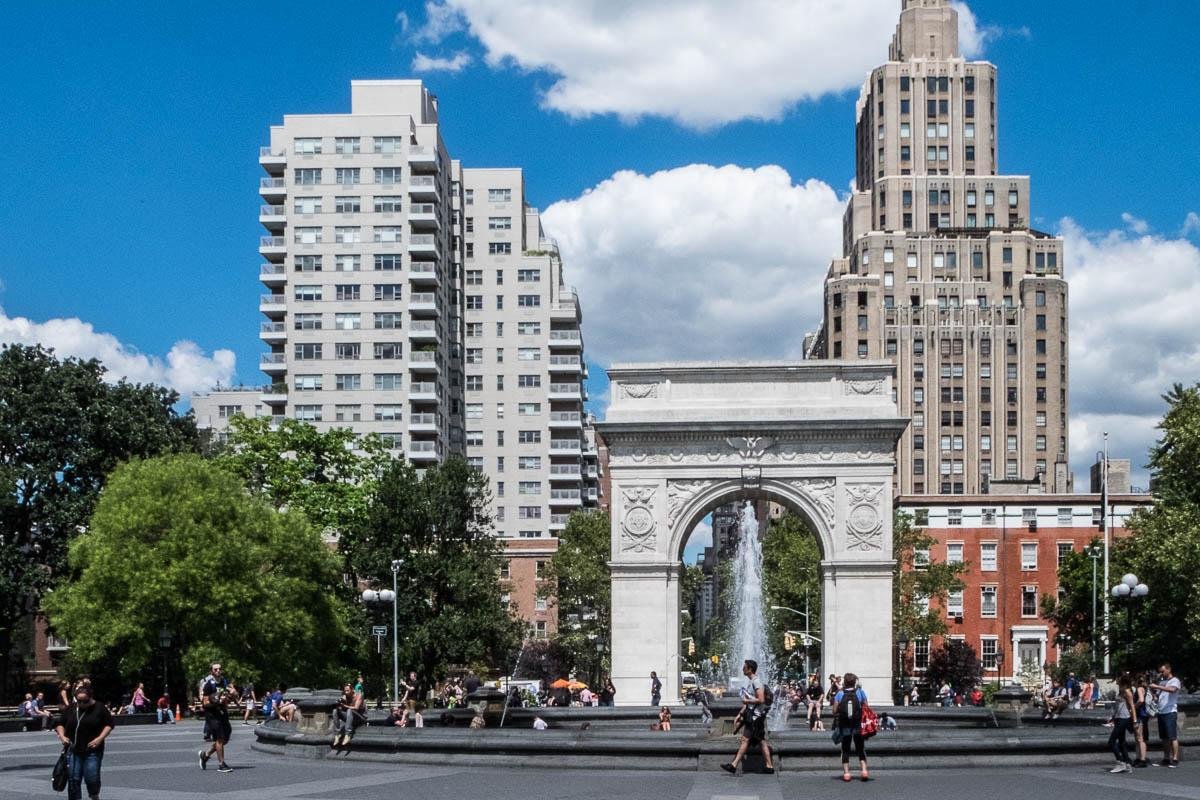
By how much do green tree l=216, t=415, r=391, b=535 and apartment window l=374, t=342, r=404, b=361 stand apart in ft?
82.5

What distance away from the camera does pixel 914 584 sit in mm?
73188

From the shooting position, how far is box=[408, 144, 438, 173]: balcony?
290 feet

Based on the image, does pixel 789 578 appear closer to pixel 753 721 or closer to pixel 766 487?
pixel 766 487

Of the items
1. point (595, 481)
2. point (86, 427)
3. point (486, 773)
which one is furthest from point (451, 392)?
point (486, 773)

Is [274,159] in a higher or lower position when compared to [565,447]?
higher

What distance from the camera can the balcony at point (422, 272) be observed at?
88.2 meters

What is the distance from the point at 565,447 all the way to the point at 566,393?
349 centimetres

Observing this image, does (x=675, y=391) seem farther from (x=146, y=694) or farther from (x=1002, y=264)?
(x=1002, y=264)

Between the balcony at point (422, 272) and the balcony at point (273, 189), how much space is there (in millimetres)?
8882

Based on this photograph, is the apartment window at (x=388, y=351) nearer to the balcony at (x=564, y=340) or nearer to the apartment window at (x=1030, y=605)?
the balcony at (x=564, y=340)

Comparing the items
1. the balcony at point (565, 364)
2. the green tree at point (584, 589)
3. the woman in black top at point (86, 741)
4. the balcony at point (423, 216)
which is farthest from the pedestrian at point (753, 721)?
the balcony at point (565, 364)

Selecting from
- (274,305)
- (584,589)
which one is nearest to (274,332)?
(274,305)

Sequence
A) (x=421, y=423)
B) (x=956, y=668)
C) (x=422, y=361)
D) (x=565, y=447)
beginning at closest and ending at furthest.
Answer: (x=956, y=668) < (x=421, y=423) < (x=422, y=361) < (x=565, y=447)

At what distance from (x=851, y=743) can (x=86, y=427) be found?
38.8 metres
